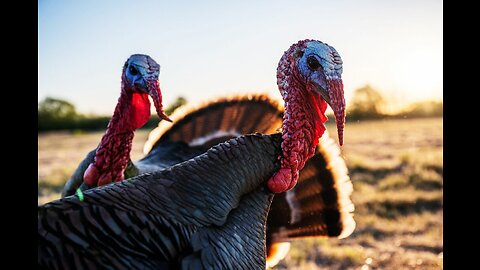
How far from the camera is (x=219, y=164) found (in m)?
2.38

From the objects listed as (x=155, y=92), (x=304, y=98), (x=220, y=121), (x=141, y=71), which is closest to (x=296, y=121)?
(x=304, y=98)

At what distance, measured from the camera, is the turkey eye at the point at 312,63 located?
97.3 inches

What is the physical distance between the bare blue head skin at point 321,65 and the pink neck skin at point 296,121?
97 mm

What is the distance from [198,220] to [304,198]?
1.55m

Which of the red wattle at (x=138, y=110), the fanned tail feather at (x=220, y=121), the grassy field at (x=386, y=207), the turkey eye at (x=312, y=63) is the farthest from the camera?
the grassy field at (x=386, y=207)

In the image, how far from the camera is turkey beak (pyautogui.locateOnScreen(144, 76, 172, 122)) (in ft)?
10.3

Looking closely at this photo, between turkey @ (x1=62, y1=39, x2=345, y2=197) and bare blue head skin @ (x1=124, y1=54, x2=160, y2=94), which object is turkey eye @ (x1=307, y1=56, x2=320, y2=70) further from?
bare blue head skin @ (x1=124, y1=54, x2=160, y2=94)

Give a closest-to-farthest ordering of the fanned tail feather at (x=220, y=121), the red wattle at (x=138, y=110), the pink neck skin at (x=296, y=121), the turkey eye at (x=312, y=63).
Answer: the turkey eye at (x=312, y=63)
the pink neck skin at (x=296, y=121)
the red wattle at (x=138, y=110)
the fanned tail feather at (x=220, y=121)

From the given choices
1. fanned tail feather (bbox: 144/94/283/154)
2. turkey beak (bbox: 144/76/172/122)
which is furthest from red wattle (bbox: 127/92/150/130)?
fanned tail feather (bbox: 144/94/283/154)

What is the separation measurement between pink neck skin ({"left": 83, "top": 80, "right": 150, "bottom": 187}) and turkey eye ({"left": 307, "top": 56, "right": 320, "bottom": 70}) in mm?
1292

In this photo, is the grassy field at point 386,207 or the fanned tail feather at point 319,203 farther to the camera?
the grassy field at point 386,207

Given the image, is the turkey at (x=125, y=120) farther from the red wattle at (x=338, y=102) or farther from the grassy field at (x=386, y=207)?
the red wattle at (x=338, y=102)

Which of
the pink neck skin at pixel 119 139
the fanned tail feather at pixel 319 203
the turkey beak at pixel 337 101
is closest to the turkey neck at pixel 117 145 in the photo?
the pink neck skin at pixel 119 139
